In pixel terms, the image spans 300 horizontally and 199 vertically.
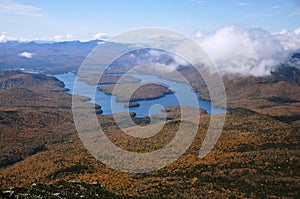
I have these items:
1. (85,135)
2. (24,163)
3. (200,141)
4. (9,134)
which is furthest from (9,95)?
(200,141)

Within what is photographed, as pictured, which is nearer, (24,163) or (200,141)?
(24,163)

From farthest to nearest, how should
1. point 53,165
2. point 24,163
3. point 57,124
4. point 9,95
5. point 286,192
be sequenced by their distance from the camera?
point 9,95, point 57,124, point 24,163, point 53,165, point 286,192

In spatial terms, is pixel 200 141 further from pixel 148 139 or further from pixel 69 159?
pixel 69 159

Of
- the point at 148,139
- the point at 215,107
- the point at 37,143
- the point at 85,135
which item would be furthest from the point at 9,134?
the point at 215,107

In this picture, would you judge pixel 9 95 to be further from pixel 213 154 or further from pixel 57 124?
pixel 213 154

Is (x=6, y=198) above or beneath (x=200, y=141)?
above

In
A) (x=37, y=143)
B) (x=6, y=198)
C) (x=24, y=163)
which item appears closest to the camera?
(x=6, y=198)
